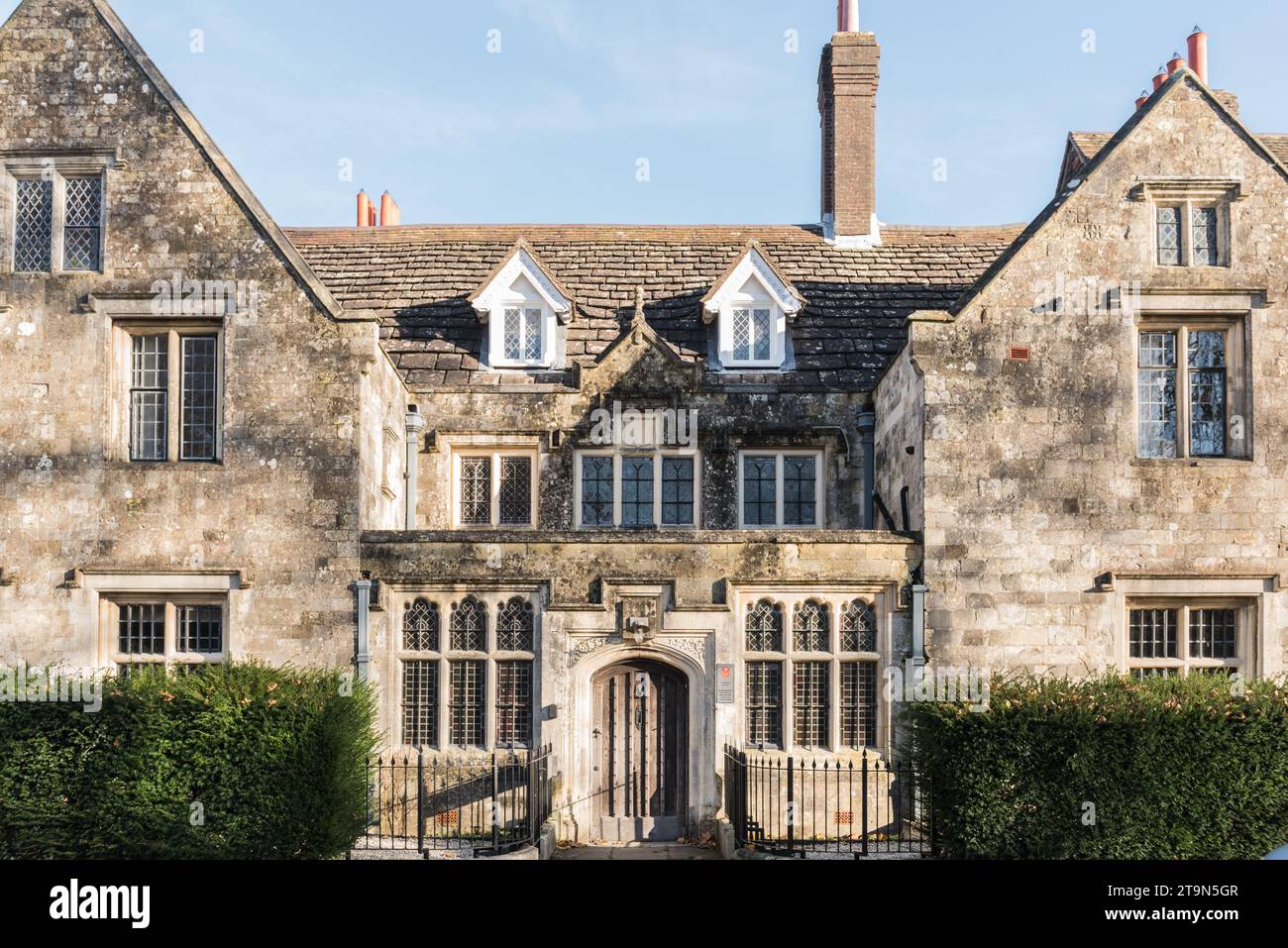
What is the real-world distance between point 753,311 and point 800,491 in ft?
9.39

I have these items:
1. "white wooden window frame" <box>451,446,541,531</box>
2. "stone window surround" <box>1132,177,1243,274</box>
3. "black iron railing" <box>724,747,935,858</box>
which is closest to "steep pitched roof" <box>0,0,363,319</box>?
"white wooden window frame" <box>451,446,541,531</box>

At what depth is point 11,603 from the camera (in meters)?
15.6

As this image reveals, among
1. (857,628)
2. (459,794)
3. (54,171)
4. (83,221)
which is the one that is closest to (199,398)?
(83,221)

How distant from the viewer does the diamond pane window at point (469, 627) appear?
16047 millimetres

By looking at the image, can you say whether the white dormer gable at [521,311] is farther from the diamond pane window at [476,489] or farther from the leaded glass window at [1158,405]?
the leaded glass window at [1158,405]

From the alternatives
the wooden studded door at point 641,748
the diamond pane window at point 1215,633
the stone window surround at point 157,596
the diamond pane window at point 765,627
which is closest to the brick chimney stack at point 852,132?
the diamond pane window at point 765,627

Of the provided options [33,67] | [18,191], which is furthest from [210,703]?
[33,67]

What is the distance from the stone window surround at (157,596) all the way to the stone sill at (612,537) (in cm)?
187

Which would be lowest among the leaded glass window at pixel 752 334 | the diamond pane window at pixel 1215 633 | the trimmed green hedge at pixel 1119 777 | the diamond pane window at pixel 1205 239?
the trimmed green hedge at pixel 1119 777

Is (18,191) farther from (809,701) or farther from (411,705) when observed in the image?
(809,701)

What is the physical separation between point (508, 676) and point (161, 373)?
19.0 feet

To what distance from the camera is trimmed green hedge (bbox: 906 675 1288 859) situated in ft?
41.7
